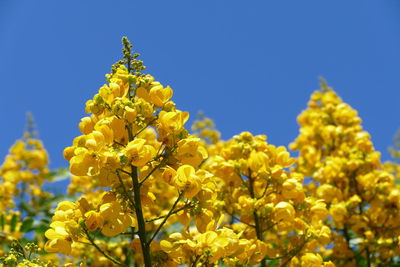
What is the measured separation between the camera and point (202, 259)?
108 inches

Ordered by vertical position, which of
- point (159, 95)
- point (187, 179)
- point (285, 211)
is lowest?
point (187, 179)

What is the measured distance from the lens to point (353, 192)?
5.91 meters

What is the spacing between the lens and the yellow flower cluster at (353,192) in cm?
530

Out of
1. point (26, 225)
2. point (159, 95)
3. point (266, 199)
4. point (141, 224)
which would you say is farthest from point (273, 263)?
point (26, 225)

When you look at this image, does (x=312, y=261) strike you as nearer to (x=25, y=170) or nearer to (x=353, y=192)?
(x=353, y=192)

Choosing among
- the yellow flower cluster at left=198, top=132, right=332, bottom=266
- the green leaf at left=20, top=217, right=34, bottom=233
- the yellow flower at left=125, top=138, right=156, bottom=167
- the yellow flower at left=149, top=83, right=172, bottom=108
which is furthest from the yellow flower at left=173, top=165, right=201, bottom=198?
the green leaf at left=20, top=217, right=34, bottom=233

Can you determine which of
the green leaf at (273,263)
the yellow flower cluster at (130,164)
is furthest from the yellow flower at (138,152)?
the green leaf at (273,263)

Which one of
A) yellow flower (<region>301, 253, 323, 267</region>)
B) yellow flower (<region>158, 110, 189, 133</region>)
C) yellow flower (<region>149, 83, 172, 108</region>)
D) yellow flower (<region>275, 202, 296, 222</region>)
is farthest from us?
yellow flower (<region>275, 202, 296, 222</region>)

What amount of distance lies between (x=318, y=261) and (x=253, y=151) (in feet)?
3.74

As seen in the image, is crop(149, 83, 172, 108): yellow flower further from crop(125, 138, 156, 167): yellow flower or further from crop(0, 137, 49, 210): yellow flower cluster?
crop(0, 137, 49, 210): yellow flower cluster

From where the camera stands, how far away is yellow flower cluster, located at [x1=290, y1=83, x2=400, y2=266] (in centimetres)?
530

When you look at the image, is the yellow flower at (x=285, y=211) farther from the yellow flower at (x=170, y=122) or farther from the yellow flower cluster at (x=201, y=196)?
the yellow flower at (x=170, y=122)

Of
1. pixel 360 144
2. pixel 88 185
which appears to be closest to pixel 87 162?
pixel 88 185

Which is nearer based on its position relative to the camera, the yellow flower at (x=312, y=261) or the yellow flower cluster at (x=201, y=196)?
the yellow flower cluster at (x=201, y=196)
